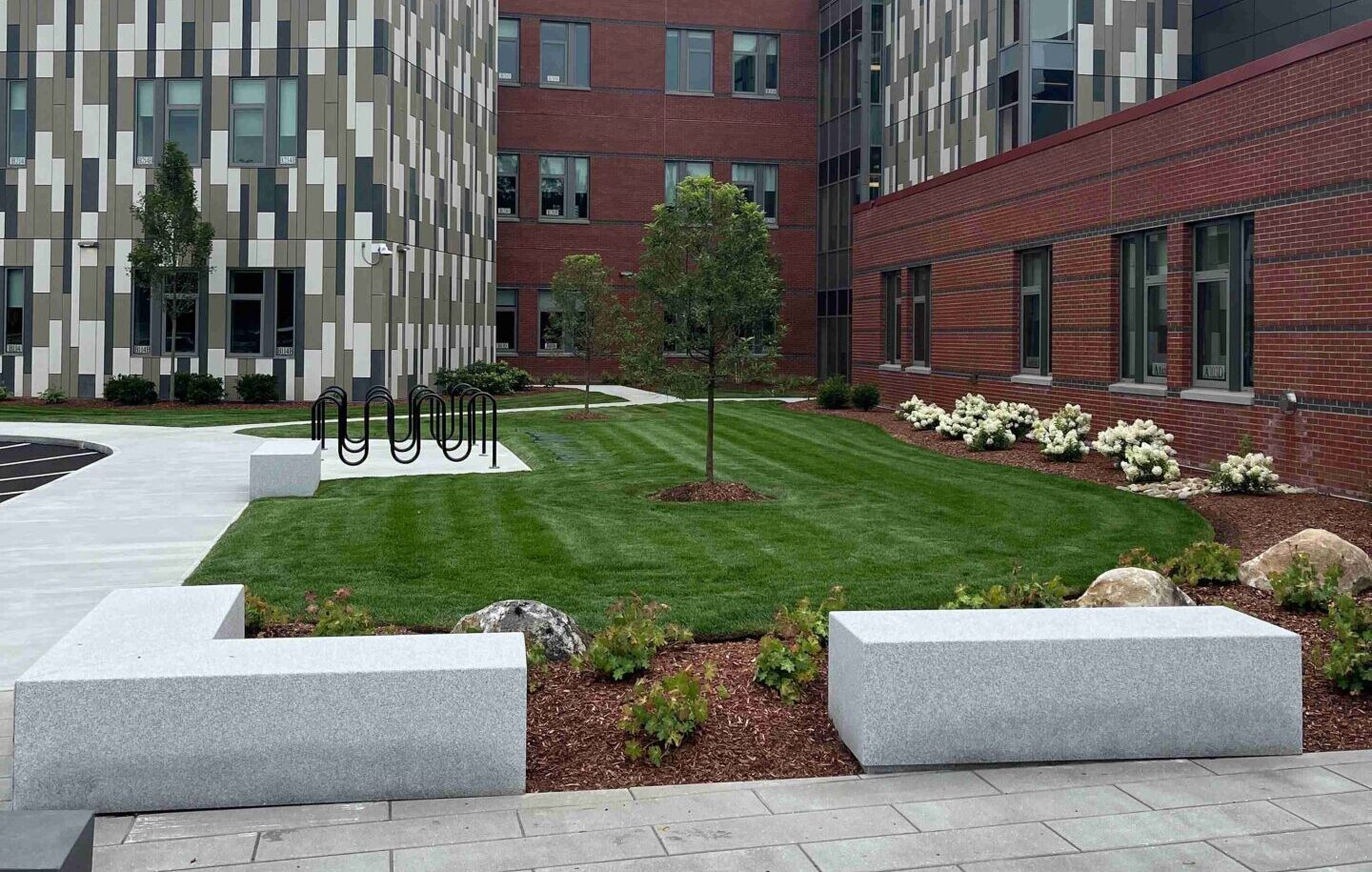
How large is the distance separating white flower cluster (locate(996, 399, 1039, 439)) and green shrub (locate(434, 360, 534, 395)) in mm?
18141

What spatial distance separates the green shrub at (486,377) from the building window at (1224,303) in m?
22.4

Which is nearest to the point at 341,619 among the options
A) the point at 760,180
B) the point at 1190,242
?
the point at 1190,242

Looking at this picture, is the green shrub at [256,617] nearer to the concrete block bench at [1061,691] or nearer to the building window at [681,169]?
the concrete block bench at [1061,691]

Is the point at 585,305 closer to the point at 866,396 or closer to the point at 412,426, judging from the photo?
the point at 866,396

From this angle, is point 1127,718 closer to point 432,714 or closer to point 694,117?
point 432,714

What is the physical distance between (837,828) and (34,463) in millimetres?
19283

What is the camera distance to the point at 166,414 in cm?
3134

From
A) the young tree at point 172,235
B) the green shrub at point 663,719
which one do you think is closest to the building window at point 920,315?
the young tree at point 172,235

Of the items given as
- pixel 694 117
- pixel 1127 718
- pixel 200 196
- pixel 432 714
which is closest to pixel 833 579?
pixel 1127 718

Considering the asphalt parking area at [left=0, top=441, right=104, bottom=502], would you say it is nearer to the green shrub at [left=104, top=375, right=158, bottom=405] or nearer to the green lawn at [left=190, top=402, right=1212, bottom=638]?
the green lawn at [left=190, top=402, right=1212, bottom=638]

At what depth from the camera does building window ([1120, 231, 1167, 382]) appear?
1911 cm

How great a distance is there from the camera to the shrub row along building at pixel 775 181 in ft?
54.2

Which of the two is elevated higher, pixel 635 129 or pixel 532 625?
pixel 635 129

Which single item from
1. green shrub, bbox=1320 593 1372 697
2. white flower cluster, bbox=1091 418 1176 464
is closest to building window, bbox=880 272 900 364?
white flower cluster, bbox=1091 418 1176 464
